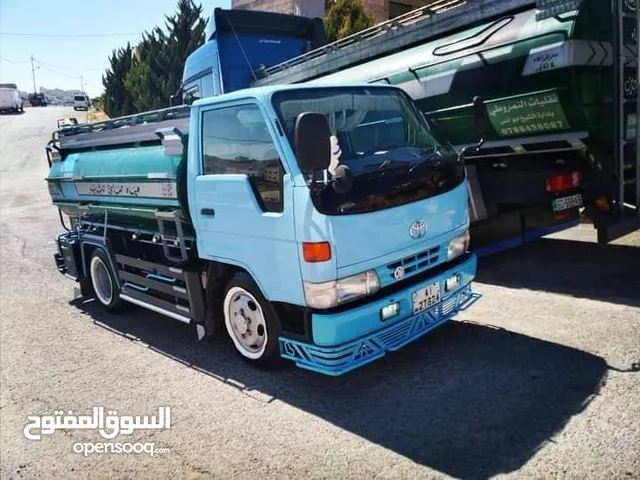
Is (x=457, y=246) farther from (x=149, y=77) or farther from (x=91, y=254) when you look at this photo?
(x=149, y=77)

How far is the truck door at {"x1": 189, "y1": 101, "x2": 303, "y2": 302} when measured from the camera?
390 centimetres

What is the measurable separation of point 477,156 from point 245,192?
3.37 meters

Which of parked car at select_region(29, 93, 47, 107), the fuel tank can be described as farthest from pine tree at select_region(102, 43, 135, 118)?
parked car at select_region(29, 93, 47, 107)

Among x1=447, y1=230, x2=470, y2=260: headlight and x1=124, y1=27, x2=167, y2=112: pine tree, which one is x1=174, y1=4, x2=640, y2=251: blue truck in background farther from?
x1=124, y1=27, x2=167, y2=112: pine tree

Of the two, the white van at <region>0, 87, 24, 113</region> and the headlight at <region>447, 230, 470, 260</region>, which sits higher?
the white van at <region>0, 87, 24, 113</region>

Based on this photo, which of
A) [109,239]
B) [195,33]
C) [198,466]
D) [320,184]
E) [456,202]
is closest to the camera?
[198,466]

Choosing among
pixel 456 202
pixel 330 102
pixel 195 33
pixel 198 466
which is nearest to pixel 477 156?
pixel 456 202

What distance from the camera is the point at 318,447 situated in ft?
11.2

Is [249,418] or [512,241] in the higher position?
[512,241]

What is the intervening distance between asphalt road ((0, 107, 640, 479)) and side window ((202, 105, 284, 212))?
1.45 meters

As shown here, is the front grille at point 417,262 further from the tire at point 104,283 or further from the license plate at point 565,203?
the tire at point 104,283

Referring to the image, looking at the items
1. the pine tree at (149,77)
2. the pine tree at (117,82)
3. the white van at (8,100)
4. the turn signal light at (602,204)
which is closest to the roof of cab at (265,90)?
the turn signal light at (602,204)

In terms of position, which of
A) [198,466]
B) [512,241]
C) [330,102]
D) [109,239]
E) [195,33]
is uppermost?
[195,33]

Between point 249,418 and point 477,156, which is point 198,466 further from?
point 477,156
